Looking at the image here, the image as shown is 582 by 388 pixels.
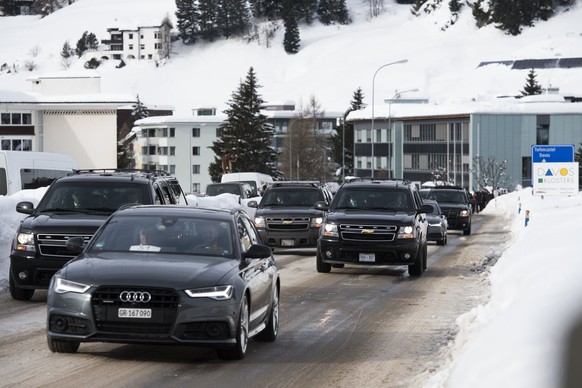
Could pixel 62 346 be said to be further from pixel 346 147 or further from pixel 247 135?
pixel 346 147

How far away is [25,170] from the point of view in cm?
3591

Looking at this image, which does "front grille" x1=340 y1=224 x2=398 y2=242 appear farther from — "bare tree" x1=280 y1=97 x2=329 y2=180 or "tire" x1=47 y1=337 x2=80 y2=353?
"bare tree" x1=280 y1=97 x2=329 y2=180

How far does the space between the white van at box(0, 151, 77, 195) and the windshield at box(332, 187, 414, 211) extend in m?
13.0

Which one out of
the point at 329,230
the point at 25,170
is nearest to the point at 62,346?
the point at 329,230

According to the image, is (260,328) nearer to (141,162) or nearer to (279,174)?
(279,174)

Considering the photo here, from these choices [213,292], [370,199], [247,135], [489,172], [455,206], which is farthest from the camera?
[489,172]

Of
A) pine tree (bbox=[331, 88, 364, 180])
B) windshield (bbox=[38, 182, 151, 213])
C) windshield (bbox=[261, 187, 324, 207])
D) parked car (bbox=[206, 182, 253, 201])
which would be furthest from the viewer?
pine tree (bbox=[331, 88, 364, 180])

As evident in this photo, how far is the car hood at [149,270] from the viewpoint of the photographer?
11.0 meters

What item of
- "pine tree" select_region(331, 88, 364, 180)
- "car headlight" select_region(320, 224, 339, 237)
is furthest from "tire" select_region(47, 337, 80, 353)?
"pine tree" select_region(331, 88, 364, 180)

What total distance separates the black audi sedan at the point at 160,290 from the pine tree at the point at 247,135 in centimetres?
9962

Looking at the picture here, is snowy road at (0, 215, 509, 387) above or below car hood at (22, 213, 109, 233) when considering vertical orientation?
below

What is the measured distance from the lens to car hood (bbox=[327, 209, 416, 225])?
23.7 meters

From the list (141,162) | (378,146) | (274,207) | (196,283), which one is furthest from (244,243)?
(141,162)

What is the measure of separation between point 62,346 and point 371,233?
1251 centimetres
